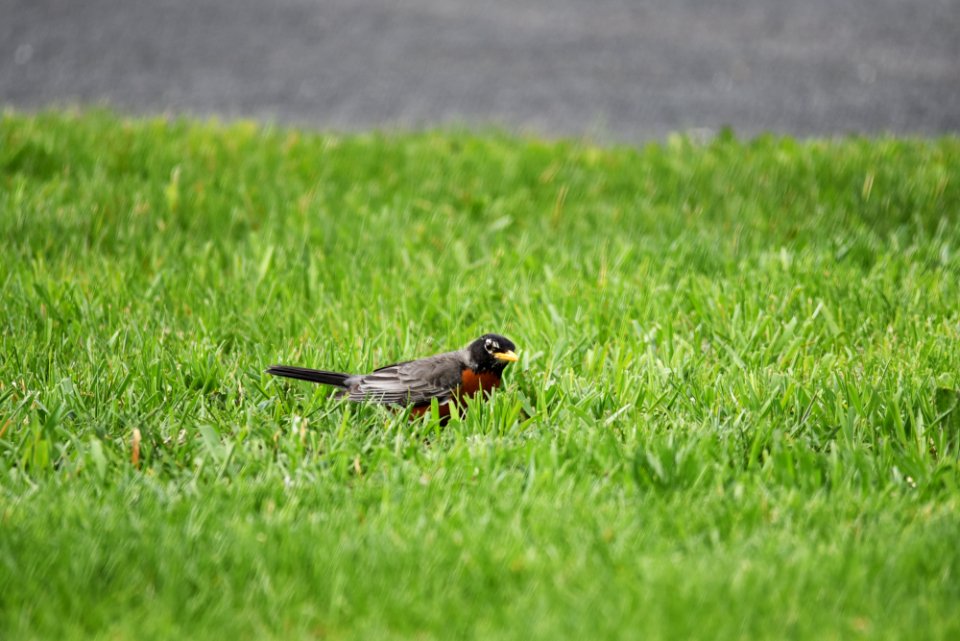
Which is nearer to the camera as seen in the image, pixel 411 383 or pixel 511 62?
pixel 411 383

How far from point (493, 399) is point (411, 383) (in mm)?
370

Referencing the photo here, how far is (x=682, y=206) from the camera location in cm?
592

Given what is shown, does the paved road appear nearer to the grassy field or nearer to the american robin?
the grassy field

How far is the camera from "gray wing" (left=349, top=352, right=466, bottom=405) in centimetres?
371

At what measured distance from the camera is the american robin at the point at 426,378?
372cm

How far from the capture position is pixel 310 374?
3.72 metres

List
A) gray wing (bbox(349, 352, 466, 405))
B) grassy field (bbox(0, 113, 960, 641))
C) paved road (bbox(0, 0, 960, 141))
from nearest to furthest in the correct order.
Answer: grassy field (bbox(0, 113, 960, 641)) < gray wing (bbox(349, 352, 466, 405)) < paved road (bbox(0, 0, 960, 141))

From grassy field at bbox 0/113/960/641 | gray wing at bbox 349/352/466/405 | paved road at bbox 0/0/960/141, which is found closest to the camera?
grassy field at bbox 0/113/960/641

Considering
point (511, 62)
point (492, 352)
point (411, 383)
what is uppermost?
point (511, 62)

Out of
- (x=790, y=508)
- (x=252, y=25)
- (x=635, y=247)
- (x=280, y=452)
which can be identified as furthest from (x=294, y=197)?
(x=252, y=25)

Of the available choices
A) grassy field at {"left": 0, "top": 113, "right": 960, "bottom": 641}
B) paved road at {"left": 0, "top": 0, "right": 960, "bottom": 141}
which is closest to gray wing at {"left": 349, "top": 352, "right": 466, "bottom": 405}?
grassy field at {"left": 0, "top": 113, "right": 960, "bottom": 641}

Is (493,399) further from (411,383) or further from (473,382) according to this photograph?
(411,383)

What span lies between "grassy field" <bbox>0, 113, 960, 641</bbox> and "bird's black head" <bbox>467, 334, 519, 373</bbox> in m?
0.17

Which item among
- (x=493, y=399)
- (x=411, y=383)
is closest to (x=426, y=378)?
(x=411, y=383)
